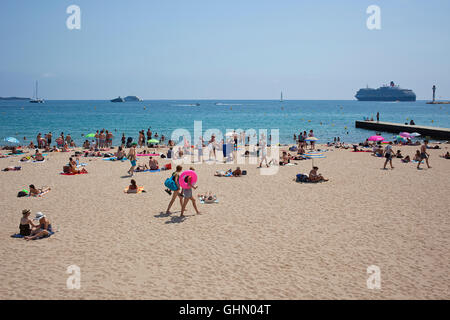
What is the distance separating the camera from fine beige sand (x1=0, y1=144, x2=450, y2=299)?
5.89 m

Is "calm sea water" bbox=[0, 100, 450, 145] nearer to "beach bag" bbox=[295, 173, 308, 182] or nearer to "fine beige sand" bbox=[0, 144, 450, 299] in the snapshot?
"beach bag" bbox=[295, 173, 308, 182]

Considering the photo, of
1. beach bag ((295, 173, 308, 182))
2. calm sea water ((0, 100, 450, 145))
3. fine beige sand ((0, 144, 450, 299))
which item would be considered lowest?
fine beige sand ((0, 144, 450, 299))

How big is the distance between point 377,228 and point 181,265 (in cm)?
489

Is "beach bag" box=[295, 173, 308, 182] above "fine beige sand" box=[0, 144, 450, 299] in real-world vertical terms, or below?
above

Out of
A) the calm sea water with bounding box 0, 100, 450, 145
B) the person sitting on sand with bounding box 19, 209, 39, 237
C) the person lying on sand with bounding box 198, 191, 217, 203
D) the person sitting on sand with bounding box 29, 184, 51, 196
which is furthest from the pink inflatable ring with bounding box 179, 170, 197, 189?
the calm sea water with bounding box 0, 100, 450, 145

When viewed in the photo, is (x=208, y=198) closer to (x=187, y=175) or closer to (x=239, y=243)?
(x=187, y=175)

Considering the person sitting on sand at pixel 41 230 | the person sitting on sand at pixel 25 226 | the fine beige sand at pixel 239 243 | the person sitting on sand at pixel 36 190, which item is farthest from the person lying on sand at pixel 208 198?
the person sitting on sand at pixel 36 190

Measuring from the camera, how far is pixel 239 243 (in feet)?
25.6

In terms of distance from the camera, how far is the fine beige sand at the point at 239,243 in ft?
19.3

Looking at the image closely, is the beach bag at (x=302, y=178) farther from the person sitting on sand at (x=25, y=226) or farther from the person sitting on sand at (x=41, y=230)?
the person sitting on sand at (x=25, y=226)

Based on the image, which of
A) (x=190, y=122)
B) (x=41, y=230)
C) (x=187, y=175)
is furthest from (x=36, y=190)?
(x=190, y=122)
